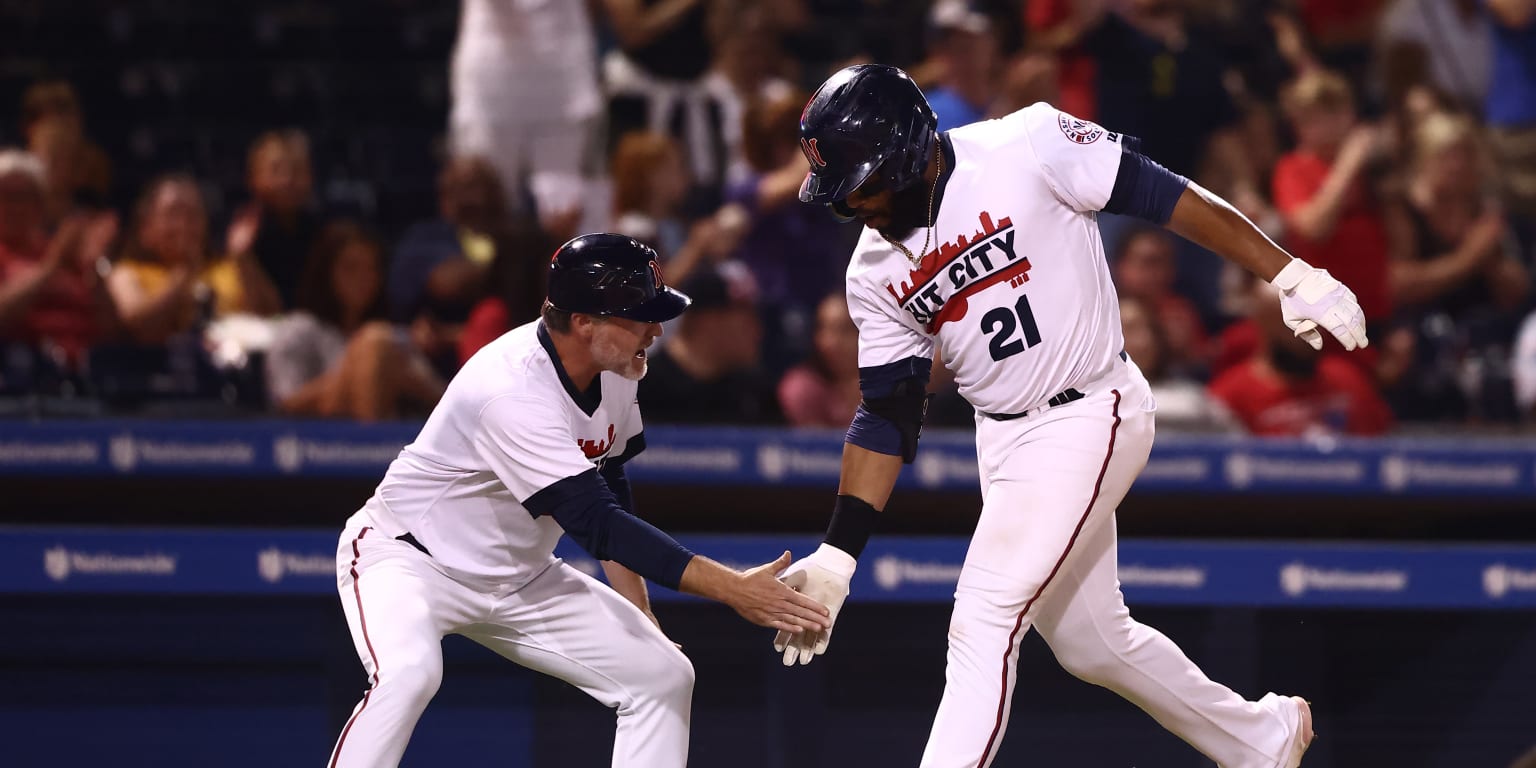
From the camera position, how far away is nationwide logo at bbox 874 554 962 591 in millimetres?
4434

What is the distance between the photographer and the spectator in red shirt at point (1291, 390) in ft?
19.2

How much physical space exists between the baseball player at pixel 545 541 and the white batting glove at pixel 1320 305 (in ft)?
3.54

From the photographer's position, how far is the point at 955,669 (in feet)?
10.8

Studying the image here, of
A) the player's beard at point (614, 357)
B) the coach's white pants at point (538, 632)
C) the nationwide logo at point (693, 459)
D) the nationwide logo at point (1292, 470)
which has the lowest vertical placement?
the nationwide logo at point (1292, 470)

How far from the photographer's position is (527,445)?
335 cm

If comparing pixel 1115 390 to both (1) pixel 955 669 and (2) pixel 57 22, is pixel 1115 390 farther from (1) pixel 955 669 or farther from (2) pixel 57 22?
(2) pixel 57 22

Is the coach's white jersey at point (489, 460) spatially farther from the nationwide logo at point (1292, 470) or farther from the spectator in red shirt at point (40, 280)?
the spectator in red shirt at point (40, 280)

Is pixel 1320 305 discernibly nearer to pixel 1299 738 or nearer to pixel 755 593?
pixel 1299 738

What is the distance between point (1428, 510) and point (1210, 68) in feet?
7.88

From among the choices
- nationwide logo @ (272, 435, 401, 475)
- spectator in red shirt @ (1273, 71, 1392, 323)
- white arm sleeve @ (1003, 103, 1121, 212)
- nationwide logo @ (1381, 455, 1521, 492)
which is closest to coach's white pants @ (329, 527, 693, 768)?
white arm sleeve @ (1003, 103, 1121, 212)

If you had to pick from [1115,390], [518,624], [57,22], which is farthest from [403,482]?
[57,22]

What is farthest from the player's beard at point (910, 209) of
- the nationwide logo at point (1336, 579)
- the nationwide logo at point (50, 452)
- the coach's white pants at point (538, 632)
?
the nationwide logo at point (50, 452)

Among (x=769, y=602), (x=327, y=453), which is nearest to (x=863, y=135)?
(x=769, y=602)

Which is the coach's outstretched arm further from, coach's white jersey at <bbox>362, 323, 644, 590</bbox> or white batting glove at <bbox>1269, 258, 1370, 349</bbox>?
white batting glove at <bbox>1269, 258, 1370, 349</bbox>
